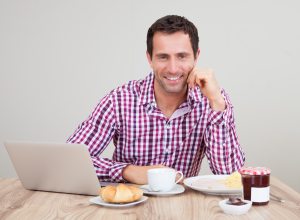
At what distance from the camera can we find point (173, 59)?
156 centimetres

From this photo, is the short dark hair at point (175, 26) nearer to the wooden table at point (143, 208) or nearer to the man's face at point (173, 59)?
the man's face at point (173, 59)

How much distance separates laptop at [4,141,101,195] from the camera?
101 centimetres


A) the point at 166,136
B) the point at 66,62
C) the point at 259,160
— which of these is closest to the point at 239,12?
the point at 259,160

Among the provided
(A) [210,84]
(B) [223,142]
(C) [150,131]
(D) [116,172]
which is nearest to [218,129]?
(B) [223,142]

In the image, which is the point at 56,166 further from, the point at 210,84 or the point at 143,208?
the point at 210,84

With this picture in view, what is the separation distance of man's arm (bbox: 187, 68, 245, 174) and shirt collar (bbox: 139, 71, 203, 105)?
15cm

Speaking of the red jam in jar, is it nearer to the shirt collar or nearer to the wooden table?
the wooden table

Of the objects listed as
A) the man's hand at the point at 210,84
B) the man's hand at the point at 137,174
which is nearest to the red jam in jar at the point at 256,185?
the man's hand at the point at 137,174

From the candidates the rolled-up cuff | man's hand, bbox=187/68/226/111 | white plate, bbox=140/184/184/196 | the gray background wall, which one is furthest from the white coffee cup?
the gray background wall

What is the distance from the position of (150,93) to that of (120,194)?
0.79 meters

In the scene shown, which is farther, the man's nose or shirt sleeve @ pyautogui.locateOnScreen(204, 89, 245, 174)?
the man's nose

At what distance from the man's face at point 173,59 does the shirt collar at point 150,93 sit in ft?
0.17

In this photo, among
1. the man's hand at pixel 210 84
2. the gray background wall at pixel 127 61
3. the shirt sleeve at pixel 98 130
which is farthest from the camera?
the gray background wall at pixel 127 61

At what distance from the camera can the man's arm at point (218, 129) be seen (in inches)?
53.2
